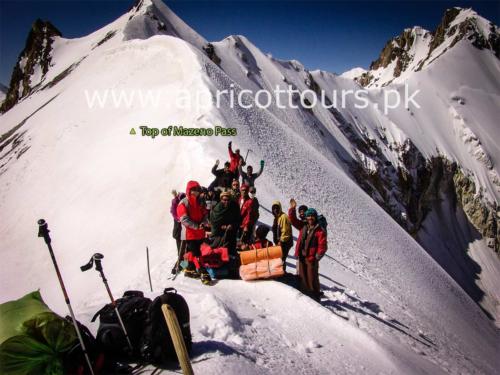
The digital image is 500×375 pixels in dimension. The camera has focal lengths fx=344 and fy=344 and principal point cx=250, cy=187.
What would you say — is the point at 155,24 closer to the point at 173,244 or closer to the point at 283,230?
the point at 173,244

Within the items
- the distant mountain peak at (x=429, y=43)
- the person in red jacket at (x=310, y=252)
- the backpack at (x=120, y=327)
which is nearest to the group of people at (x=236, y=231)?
the person in red jacket at (x=310, y=252)

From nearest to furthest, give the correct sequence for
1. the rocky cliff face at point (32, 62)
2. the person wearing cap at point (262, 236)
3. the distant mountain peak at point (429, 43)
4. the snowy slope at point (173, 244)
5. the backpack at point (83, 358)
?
1. the backpack at point (83, 358)
2. the snowy slope at point (173, 244)
3. the person wearing cap at point (262, 236)
4. the rocky cliff face at point (32, 62)
5. the distant mountain peak at point (429, 43)

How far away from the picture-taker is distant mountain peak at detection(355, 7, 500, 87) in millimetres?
121125

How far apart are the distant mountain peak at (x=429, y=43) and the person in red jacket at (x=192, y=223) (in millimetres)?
126896

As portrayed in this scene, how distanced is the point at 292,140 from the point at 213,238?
16827mm

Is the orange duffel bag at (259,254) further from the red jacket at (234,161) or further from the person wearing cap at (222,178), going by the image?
the red jacket at (234,161)

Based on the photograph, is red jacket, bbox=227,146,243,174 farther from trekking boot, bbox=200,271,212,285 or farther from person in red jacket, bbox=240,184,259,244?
trekking boot, bbox=200,271,212,285

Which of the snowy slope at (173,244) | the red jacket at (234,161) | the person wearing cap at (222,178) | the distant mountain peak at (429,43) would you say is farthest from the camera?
the distant mountain peak at (429,43)

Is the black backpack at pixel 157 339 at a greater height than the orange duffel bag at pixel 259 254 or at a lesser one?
lesser

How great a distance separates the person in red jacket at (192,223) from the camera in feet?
24.5

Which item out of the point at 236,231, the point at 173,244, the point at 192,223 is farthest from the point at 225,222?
the point at 173,244

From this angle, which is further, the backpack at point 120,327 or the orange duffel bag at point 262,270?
the orange duffel bag at point 262,270

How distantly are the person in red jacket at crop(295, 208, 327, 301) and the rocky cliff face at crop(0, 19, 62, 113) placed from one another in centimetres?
6260

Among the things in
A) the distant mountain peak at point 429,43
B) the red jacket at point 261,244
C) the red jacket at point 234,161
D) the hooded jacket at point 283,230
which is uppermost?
the distant mountain peak at point 429,43
